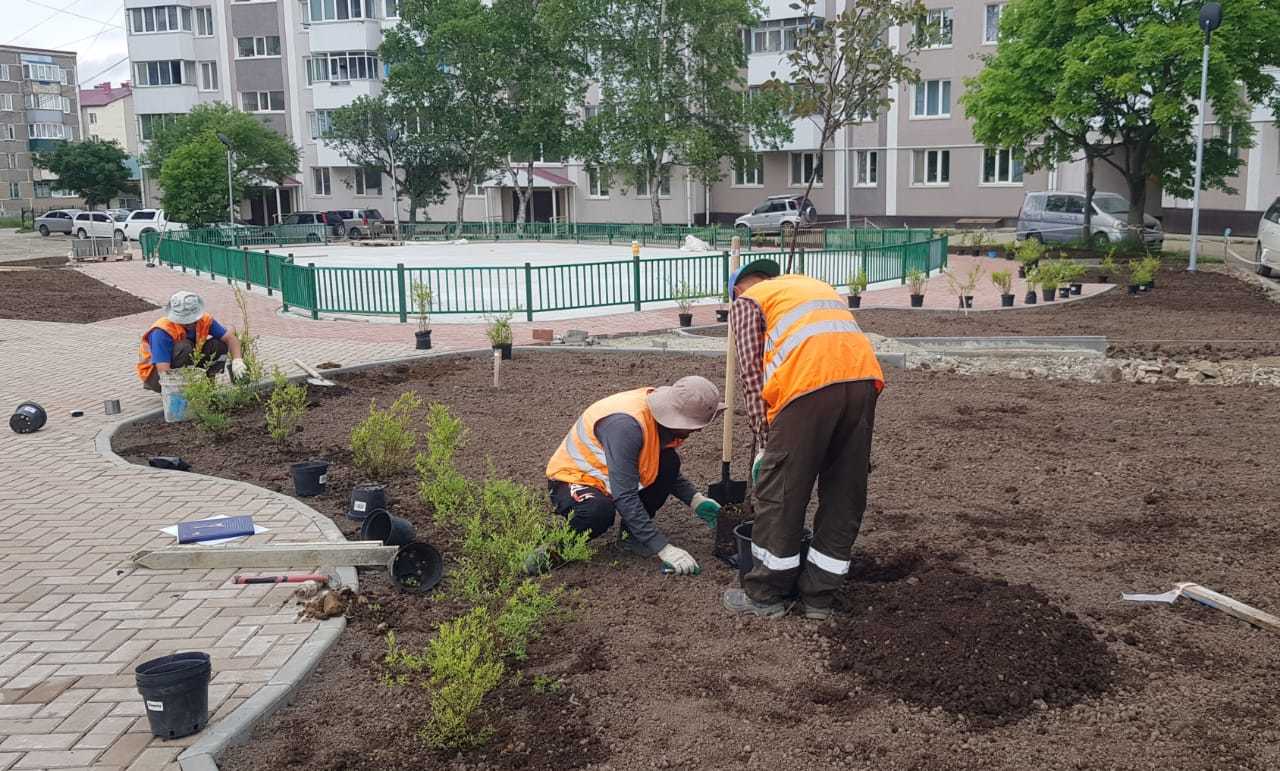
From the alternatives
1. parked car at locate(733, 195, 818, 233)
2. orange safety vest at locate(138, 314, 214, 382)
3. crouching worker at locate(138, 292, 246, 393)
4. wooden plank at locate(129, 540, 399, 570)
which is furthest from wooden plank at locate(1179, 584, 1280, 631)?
parked car at locate(733, 195, 818, 233)

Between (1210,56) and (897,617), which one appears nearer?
(897,617)

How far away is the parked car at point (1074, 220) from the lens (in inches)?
1072

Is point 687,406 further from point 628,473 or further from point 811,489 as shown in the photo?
point 811,489

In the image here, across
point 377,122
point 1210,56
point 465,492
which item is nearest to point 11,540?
point 465,492

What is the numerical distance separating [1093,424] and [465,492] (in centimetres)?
510

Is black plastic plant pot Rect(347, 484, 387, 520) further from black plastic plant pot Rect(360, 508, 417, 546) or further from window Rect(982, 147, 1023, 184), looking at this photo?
window Rect(982, 147, 1023, 184)

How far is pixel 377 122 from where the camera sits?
4669 cm

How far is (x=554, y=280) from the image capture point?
56.7 feet

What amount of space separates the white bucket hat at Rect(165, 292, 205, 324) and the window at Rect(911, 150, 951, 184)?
36.4 m

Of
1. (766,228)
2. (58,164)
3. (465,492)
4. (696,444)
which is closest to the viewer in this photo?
(465,492)

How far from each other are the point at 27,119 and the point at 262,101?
41935 millimetres

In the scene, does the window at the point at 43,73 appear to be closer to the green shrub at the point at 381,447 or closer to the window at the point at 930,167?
the window at the point at 930,167

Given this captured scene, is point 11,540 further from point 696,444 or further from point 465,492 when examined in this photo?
point 696,444

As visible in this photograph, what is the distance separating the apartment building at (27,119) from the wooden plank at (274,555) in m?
90.6
